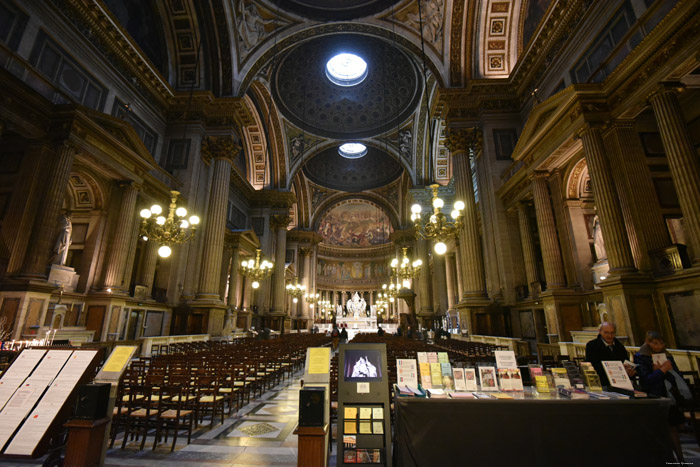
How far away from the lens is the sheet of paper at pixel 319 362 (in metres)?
2.83

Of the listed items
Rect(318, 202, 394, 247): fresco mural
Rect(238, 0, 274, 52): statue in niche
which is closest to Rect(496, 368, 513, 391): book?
Rect(238, 0, 274, 52): statue in niche

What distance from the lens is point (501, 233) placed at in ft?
40.1

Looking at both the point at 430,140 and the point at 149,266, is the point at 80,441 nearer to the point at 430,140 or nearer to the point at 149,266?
the point at 149,266

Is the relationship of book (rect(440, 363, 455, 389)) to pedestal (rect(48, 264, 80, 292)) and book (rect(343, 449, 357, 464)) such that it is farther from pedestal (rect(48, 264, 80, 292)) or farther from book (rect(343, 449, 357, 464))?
pedestal (rect(48, 264, 80, 292))

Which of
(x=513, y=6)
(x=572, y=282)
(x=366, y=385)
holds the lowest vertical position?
(x=366, y=385)

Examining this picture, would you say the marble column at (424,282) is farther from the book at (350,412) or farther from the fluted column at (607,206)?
the book at (350,412)

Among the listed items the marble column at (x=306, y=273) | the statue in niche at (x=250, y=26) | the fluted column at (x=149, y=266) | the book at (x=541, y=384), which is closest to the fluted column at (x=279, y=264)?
the marble column at (x=306, y=273)

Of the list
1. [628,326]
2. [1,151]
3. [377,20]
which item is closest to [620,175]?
[628,326]

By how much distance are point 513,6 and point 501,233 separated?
9.17m

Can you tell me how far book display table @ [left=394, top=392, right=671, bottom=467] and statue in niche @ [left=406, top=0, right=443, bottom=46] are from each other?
16.3 meters

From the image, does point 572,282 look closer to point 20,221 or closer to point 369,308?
point 20,221

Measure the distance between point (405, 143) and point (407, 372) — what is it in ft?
78.3

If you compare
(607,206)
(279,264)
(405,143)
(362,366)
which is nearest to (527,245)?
(607,206)

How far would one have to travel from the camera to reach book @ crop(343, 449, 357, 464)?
257cm
